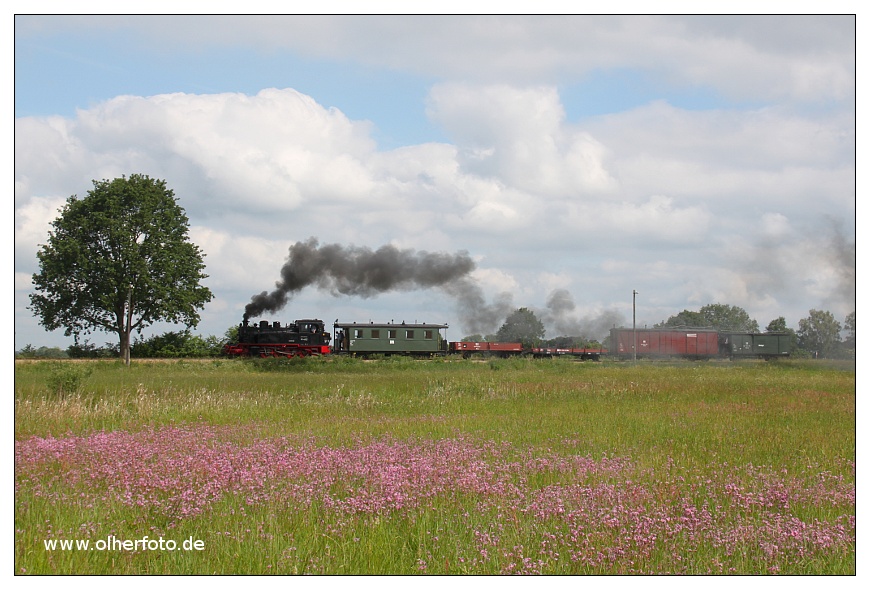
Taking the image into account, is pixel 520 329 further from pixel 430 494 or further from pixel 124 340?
pixel 430 494

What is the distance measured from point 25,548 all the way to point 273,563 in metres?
2.46

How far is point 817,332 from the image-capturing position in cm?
8644

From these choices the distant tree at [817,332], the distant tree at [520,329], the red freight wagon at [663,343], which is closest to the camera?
the red freight wagon at [663,343]

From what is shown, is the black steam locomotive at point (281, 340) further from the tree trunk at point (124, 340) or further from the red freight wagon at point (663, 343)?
the red freight wagon at point (663, 343)

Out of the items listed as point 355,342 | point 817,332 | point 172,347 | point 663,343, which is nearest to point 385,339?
point 355,342

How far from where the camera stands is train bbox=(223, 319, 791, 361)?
53.9 m

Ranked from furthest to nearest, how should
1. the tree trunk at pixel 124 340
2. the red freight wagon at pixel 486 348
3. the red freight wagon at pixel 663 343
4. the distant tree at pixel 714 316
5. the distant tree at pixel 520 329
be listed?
the distant tree at pixel 714 316, the distant tree at pixel 520 329, the red freight wagon at pixel 663 343, the red freight wagon at pixel 486 348, the tree trunk at pixel 124 340

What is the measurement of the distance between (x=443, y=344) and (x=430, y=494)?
50944mm

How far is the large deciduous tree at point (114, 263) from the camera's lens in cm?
Answer: 4797

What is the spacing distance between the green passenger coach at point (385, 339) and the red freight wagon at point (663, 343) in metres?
17.4

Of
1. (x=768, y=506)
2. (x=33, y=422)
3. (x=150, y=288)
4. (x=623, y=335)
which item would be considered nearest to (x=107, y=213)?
(x=150, y=288)

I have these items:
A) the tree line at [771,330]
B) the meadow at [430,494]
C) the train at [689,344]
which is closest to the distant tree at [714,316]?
the tree line at [771,330]

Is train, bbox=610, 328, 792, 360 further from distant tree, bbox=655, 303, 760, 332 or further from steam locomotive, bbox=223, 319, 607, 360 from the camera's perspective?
distant tree, bbox=655, 303, 760, 332

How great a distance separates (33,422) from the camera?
1448 cm
